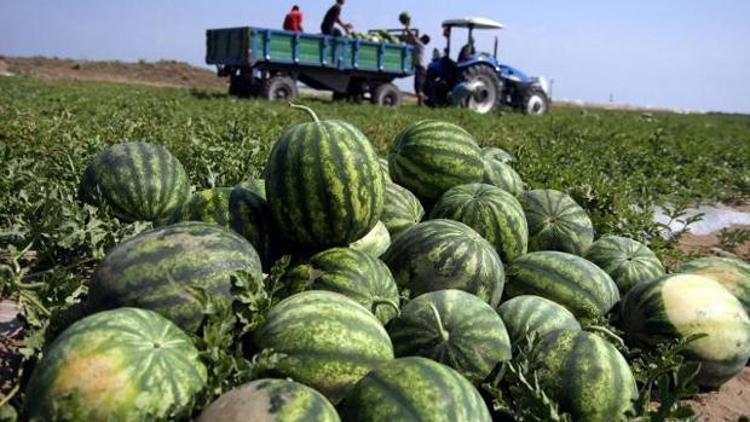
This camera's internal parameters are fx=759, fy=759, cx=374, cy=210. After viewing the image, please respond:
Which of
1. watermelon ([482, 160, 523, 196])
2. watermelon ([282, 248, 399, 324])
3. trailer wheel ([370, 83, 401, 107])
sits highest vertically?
trailer wheel ([370, 83, 401, 107])

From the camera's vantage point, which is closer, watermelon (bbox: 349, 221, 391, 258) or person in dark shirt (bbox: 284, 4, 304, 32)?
watermelon (bbox: 349, 221, 391, 258)

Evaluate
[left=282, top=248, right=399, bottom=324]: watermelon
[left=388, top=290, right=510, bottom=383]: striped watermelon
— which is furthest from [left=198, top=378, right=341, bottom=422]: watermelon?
[left=282, top=248, right=399, bottom=324]: watermelon

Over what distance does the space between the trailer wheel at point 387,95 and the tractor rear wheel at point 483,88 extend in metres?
1.96

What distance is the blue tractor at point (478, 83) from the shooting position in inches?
842

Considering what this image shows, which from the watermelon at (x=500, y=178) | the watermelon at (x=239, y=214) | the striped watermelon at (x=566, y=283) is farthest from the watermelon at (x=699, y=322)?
the watermelon at (x=239, y=214)

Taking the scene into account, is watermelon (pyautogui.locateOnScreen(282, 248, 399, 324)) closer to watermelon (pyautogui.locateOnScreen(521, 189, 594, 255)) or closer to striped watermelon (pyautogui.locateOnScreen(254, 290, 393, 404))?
striped watermelon (pyautogui.locateOnScreen(254, 290, 393, 404))

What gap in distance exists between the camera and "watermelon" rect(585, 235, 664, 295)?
402cm

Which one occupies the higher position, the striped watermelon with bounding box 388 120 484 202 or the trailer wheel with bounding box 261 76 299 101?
the trailer wheel with bounding box 261 76 299 101

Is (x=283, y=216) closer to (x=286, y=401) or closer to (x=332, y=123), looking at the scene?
(x=332, y=123)

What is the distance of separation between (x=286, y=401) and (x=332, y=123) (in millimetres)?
1650

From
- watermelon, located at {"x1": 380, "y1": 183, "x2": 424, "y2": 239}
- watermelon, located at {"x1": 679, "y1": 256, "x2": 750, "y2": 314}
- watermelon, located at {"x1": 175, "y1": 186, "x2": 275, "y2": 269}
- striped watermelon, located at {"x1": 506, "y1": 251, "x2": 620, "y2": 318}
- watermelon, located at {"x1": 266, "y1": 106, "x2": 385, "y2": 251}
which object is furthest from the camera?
watermelon, located at {"x1": 380, "y1": 183, "x2": 424, "y2": 239}

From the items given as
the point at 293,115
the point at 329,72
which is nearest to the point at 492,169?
the point at 293,115

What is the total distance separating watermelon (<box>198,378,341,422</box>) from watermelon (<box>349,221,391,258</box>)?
1378mm

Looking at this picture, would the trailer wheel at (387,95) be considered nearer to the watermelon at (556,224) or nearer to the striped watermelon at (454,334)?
the watermelon at (556,224)
